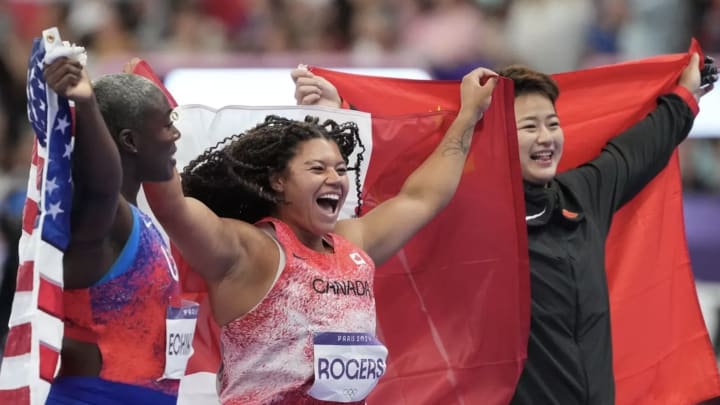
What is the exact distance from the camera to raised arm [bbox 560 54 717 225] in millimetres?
5609

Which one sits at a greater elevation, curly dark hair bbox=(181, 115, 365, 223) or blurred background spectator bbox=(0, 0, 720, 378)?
curly dark hair bbox=(181, 115, 365, 223)

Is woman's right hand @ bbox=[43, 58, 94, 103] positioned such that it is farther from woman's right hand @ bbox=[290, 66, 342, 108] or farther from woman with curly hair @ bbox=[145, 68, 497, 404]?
woman's right hand @ bbox=[290, 66, 342, 108]

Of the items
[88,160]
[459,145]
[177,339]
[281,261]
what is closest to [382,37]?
[459,145]

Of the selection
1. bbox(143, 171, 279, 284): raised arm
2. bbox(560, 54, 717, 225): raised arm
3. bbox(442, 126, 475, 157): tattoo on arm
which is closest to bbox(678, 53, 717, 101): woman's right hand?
bbox(560, 54, 717, 225): raised arm

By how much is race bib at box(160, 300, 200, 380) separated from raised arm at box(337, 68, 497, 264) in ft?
2.51

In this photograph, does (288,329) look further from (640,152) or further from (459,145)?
(640,152)

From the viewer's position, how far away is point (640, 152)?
573 centimetres

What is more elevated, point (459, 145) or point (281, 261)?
point (459, 145)

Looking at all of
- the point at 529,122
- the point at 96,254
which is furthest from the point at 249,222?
the point at 529,122

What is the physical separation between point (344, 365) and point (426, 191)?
33.1 inches

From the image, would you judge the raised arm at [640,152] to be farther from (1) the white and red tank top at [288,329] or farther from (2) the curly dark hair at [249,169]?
(1) the white and red tank top at [288,329]

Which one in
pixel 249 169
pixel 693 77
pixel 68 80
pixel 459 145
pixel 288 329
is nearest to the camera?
pixel 68 80

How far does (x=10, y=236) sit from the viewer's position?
8.00 metres

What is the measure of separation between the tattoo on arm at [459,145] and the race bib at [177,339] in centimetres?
129
